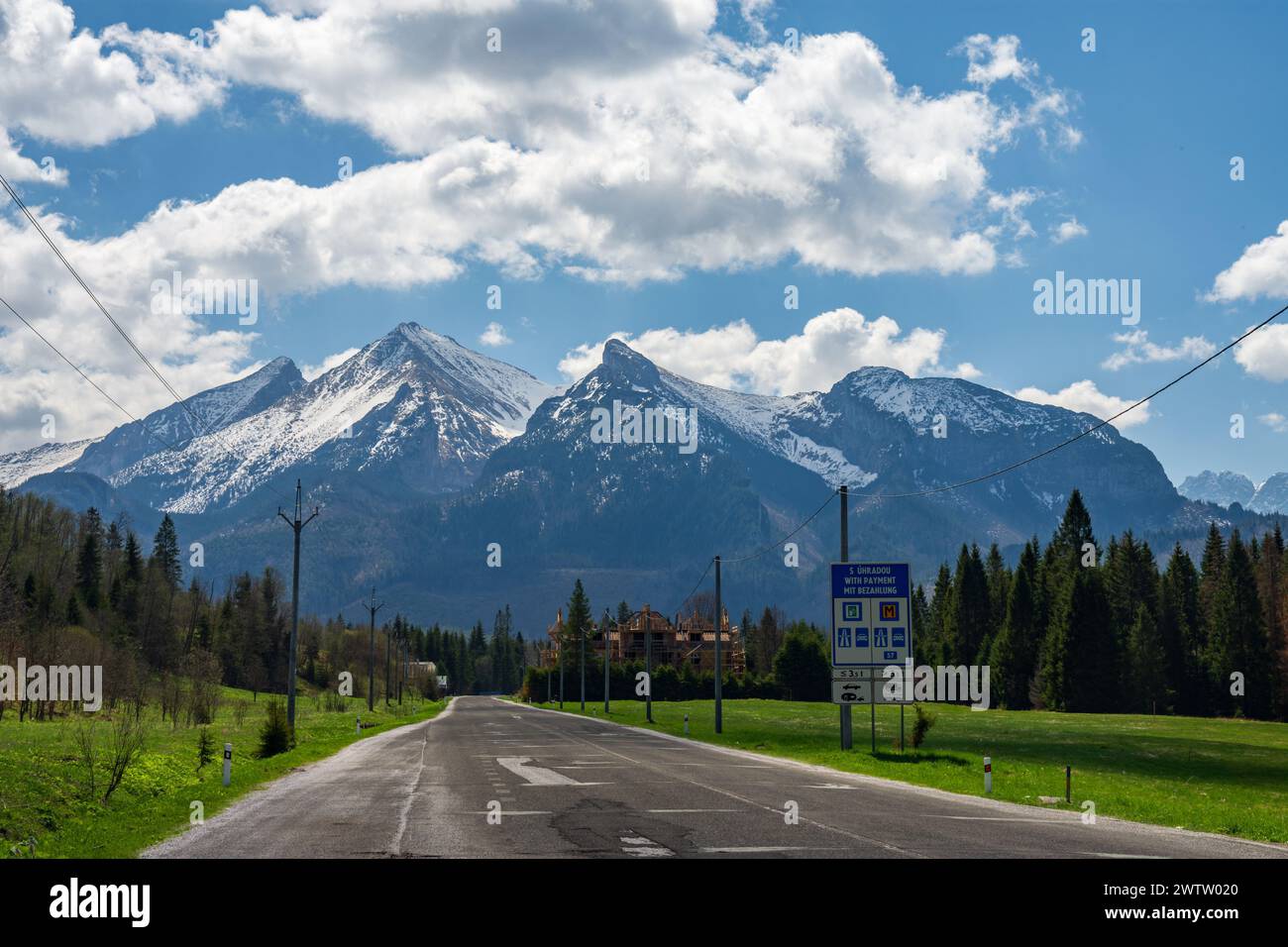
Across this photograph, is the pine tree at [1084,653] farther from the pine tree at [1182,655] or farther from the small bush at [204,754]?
the small bush at [204,754]

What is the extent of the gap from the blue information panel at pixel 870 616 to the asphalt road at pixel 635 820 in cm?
863

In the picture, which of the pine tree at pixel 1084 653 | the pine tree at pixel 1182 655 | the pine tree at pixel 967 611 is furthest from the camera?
the pine tree at pixel 967 611

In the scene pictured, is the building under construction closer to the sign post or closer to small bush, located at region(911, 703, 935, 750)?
small bush, located at region(911, 703, 935, 750)

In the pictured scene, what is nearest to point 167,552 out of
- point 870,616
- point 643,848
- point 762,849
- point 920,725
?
point 920,725

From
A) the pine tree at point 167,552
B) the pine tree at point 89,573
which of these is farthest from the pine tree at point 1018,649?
the pine tree at point 167,552

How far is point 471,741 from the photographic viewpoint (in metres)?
52.2

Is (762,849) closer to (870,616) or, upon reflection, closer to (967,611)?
(870,616)

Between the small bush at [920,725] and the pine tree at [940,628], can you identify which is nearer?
the small bush at [920,725]

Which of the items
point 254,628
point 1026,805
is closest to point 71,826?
point 1026,805

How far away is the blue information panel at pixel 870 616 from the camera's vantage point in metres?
43.4

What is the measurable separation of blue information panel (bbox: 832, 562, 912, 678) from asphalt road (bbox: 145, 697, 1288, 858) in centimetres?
863

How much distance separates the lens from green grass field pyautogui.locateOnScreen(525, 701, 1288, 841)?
27.2 meters
